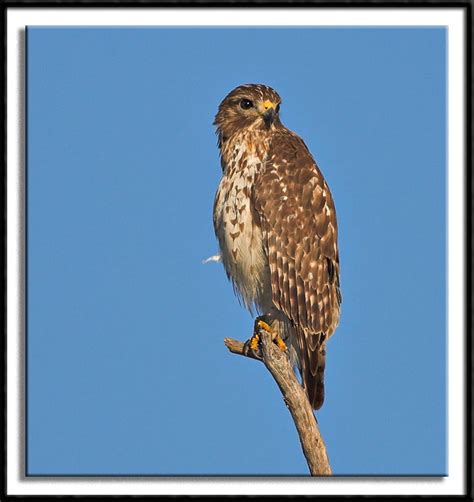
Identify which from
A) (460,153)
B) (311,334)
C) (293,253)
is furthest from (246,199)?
(460,153)

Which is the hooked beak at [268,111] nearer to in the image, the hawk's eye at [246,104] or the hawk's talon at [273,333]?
the hawk's eye at [246,104]

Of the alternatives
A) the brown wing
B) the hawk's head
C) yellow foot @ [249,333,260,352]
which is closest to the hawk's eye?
the hawk's head

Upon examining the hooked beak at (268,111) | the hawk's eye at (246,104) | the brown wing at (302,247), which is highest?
the hawk's eye at (246,104)

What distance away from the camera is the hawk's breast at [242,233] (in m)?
8.31

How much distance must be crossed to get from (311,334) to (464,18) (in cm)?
256

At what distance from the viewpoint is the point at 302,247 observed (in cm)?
841

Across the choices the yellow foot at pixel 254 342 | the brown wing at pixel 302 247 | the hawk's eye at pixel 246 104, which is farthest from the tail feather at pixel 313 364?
the hawk's eye at pixel 246 104

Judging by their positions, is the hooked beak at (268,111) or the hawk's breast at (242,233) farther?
the hooked beak at (268,111)

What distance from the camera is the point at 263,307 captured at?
8.60m

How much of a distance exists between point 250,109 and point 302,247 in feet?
4.12

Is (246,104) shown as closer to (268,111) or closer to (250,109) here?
(250,109)

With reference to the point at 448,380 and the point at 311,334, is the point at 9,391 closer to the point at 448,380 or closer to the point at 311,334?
the point at 311,334

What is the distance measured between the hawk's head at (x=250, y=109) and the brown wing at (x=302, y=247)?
26cm

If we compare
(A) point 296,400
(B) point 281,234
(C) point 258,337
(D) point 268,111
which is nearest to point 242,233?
(B) point 281,234
